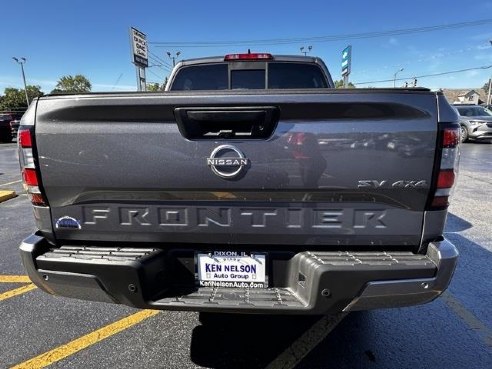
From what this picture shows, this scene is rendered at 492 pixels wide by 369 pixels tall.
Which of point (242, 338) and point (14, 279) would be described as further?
point (14, 279)

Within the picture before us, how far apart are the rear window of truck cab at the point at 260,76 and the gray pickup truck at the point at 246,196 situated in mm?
2273

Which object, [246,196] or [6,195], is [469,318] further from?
[6,195]

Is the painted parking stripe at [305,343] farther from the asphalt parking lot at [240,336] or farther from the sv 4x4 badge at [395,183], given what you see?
the sv 4x4 badge at [395,183]

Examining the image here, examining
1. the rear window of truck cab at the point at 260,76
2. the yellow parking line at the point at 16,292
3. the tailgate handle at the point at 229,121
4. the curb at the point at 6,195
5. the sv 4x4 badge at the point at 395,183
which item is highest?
the rear window of truck cab at the point at 260,76

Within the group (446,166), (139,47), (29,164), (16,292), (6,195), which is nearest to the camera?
(446,166)

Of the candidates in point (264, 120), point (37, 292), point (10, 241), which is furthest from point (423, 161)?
point (10, 241)

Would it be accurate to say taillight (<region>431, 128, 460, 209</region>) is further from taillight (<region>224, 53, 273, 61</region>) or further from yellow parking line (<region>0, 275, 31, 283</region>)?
yellow parking line (<region>0, 275, 31, 283</region>)

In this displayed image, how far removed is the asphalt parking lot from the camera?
2547 mm

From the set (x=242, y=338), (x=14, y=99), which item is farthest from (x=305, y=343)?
(x=14, y=99)

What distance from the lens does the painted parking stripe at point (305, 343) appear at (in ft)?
8.28

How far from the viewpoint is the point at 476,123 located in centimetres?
1797

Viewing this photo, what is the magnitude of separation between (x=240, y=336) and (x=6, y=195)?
700 cm

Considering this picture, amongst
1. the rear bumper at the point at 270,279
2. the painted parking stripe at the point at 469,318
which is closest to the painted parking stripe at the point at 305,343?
the rear bumper at the point at 270,279

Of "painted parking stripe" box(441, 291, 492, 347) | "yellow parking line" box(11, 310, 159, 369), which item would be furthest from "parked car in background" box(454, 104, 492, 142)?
"yellow parking line" box(11, 310, 159, 369)
